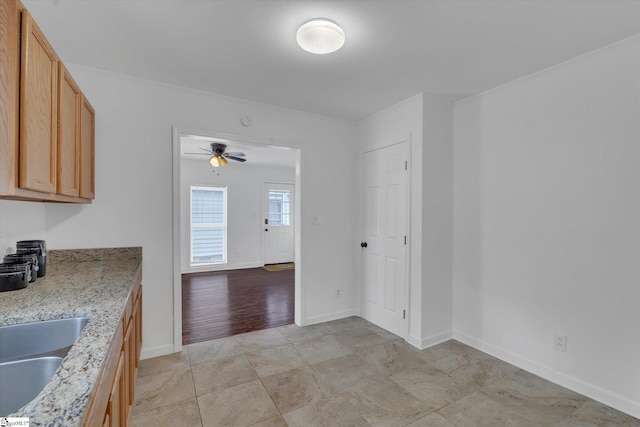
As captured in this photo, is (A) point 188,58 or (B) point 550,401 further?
(A) point 188,58

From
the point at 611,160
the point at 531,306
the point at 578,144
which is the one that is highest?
the point at 578,144

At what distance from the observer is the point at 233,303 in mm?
4344

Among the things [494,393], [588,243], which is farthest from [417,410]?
[588,243]

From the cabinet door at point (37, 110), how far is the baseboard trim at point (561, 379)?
349 centimetres

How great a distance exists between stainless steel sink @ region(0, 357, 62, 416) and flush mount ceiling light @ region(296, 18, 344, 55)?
2004 mm

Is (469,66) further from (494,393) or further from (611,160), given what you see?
(494,393)

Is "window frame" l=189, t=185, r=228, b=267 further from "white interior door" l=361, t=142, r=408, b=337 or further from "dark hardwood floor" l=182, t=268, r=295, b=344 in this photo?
"white interior door" l=361, t=142, r=408, b=337

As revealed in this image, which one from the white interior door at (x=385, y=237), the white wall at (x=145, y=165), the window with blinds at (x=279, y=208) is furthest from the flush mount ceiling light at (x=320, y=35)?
the window with blinds at (x=279, y=208)

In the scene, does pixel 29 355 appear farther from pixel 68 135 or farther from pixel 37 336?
pixel 68 135

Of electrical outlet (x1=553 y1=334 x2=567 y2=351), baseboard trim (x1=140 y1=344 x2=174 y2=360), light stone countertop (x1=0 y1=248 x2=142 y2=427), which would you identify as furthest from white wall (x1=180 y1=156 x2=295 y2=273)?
electrical outlet (x1=553 y1=334 x2=567 y2=351)

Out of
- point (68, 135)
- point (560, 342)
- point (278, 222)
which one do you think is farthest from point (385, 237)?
point (278, 222)

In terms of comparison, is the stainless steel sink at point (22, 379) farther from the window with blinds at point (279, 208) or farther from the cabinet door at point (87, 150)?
the window with blinds at point (279, 208)

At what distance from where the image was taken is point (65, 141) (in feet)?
5.87

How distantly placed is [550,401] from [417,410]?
964 millimetres
